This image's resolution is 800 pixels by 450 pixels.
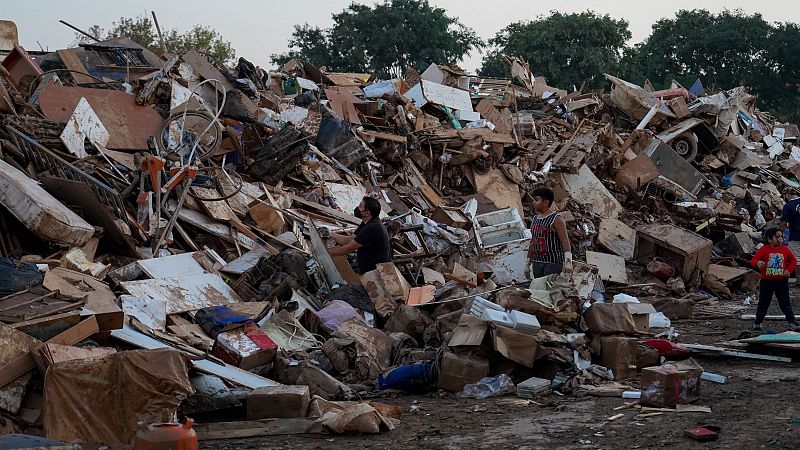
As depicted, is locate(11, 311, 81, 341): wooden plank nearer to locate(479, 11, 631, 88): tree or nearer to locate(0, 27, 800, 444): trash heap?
locate(0, 27, 800, 444): trash heap

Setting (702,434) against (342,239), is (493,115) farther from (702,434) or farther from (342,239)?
(702,434)

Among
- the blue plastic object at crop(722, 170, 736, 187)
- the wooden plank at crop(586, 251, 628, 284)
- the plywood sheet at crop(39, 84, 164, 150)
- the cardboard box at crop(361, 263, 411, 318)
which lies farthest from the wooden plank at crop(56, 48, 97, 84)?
the blue plastic object at crop(722, 170, 736, 187)

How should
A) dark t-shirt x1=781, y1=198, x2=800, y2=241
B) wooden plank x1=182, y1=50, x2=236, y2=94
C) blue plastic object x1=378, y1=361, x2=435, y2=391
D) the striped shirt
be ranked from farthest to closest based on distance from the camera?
wooden plank x1=182, y1=50, x2=236, y2=94 → dark t-shirt x1=781, y1=198, x2=800, y2=241 → the striped shirt → blue plastic object x1=378, y1=361, x2=435, y2=391

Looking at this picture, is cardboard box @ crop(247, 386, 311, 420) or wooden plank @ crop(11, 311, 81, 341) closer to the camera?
cardboard box @ crop(247, 386, 311, 420)

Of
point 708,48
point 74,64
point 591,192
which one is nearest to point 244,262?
point 74,64

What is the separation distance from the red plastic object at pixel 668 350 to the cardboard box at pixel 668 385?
1.37 metres

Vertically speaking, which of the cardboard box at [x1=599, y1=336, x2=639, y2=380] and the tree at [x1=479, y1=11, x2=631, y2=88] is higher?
the tree at [x1=479, y1=11, x2=631, y2=88]

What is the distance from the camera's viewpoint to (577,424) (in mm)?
5750

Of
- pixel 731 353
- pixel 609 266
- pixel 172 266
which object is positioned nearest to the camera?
pixel 731 353

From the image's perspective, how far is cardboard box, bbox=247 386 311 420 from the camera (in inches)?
235

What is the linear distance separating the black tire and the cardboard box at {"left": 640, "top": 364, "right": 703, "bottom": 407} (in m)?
13.4

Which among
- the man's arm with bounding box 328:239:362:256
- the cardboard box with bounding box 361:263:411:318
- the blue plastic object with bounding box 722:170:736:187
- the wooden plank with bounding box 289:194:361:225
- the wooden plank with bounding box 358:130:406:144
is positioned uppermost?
the wooden plank with bounding box 358:130:406:144

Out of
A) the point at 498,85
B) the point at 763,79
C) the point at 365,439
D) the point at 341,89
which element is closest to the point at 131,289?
the point at 365,439

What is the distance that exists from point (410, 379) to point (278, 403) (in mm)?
1331
